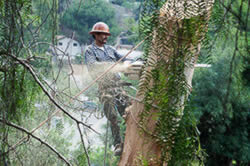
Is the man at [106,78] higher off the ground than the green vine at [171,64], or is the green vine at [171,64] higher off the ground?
the green vine at [171,64]

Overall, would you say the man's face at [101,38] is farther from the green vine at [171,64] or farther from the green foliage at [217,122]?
the green foliage at [217,122]

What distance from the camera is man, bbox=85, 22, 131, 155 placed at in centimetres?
274

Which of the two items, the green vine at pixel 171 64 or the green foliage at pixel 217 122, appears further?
the green foliage at pixel 217 122

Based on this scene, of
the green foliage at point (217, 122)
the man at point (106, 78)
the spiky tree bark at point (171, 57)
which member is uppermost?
the spiky tree bark at point (171, 57)

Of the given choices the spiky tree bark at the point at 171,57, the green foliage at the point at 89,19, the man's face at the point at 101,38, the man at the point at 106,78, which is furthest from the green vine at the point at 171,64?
the green foliage at the point at 89,19

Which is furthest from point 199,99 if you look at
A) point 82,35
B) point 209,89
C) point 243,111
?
point 82,35

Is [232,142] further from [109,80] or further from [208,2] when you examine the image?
[208,2]

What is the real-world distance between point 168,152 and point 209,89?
625cm

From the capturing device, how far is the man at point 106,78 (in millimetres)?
2736

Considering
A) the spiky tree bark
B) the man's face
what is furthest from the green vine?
the man's face

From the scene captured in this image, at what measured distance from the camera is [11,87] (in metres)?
0.98

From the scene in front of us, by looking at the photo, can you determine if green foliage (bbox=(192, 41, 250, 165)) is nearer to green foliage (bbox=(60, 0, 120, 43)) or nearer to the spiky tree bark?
green foliage (bbox=(60, 0, 120, 43))

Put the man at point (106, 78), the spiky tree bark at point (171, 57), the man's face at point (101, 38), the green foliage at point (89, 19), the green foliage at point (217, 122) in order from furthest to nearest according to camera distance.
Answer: the green foliage at point (217, 122), the green foliage at point (89, 19), the man's face at point (101, 38), the man at point (106, 78), the spiky tree bark at point (171, 57)

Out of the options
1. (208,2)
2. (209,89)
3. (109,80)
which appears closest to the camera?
(208,2)
